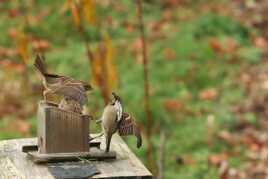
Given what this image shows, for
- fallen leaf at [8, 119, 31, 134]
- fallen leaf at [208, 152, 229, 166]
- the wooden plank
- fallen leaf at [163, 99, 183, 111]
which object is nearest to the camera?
the wooden plank

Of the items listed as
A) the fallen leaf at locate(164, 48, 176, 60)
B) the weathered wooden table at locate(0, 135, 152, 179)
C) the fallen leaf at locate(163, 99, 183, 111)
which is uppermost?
the weathered wooden table at locate(0, 135, 152, 179)

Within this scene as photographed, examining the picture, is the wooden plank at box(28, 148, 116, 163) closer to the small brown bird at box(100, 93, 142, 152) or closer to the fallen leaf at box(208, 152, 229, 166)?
the small brown bird at box(100, 93, 142, 152)

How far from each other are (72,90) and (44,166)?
13.5 inches

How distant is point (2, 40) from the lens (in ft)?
28.4

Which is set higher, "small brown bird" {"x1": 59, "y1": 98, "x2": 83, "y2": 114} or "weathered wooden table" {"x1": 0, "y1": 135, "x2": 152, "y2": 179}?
"small brown bird" {"x1": 59, "y1": 98, "x2": 83, "y2": 114}

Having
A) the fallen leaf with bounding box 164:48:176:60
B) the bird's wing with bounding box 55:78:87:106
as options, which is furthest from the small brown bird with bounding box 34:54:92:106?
the fallen leaf with bounding box 164:48:176:60

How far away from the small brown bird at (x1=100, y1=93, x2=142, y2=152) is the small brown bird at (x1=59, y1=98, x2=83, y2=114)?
117mm

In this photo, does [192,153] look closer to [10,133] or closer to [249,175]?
[249,175]

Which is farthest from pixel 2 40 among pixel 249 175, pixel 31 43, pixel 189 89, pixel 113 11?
pixel 249 175

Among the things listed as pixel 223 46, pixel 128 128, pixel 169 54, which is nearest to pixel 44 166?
pixel 128 128

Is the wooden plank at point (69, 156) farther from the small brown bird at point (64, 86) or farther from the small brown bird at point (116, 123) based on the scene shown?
the small brown bird at point (64, 86)

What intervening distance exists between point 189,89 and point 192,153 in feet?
4.93

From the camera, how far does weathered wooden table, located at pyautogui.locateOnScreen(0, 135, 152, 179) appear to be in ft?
9.65

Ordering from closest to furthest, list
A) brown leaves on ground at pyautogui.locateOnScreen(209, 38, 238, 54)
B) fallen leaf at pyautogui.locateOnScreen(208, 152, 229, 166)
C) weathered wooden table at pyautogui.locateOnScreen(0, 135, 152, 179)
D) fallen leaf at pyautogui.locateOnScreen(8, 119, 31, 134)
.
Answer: weathered wooden table at pyautogui.locateOnScreen(0, 135, 152, 179)
fallen leaf at pyautogui.locateOnScreen(208, 152, 229, 166)
fallen leaf at pyautogui.locateOnScreen(8, 119, 31, 134)
brown leaves on ground at pyautogui.locateOnScreen(209, 38, 238, 54)
